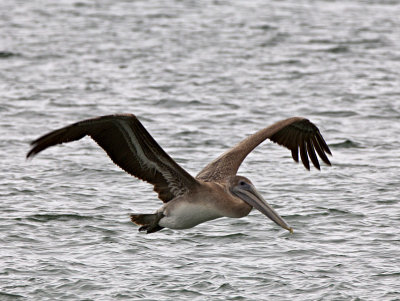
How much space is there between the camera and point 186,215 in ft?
29.4

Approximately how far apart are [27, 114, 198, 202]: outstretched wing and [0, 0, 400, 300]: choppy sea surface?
0.90m

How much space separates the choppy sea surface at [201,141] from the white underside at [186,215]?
0.52 m

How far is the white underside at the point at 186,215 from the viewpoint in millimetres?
8891

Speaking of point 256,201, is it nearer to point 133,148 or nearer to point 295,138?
point 133,148

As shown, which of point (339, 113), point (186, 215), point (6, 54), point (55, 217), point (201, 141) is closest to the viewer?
point (186, 215)

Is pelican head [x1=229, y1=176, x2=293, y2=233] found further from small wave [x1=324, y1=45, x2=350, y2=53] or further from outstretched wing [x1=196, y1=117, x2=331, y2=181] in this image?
small wave [x1=324, y1=45, x2=350, y2=53]

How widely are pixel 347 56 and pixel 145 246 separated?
40.0 feet

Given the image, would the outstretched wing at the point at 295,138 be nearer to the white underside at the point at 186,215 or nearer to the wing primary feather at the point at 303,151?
the wing primary feather at the point at 303,151

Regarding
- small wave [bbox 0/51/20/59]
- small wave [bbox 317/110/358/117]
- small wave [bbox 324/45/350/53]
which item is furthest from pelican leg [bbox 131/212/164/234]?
small wave [bbox 324/45/350/53]

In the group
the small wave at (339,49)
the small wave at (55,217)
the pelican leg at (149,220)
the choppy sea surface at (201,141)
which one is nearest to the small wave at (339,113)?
the choppy sea surface at (201,141)

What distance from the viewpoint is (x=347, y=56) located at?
68.5 ft

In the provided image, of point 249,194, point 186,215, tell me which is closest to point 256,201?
point 249,194

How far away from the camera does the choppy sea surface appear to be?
29.9 ft

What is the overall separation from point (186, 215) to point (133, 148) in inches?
33.7
